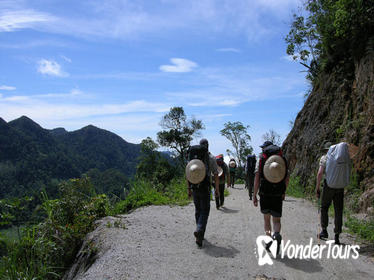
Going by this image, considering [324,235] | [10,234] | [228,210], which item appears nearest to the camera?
[324,235]

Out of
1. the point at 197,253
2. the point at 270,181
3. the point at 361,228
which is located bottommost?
the point at 197,253

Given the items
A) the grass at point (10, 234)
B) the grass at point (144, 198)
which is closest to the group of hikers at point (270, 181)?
the grass at point (10, 234)

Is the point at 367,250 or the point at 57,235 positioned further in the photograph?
the point at 57,235

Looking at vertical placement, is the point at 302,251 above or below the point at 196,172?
below

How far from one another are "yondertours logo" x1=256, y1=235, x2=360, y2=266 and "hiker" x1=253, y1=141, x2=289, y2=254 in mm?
95

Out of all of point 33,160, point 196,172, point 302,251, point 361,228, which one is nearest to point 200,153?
point 196,172

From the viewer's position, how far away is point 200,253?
5.26 metres

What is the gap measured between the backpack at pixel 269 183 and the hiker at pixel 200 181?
3.40 ft

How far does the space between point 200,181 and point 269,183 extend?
4.06ft

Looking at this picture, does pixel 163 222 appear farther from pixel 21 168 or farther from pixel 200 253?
pixel 21 168

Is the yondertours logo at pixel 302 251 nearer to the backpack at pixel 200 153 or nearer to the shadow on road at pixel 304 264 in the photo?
the shadow on road at pixel 304 264

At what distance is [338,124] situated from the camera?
13.0m

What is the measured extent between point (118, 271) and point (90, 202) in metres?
4.33

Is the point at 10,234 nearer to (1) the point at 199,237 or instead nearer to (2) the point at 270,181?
(1) the point at 199,237
